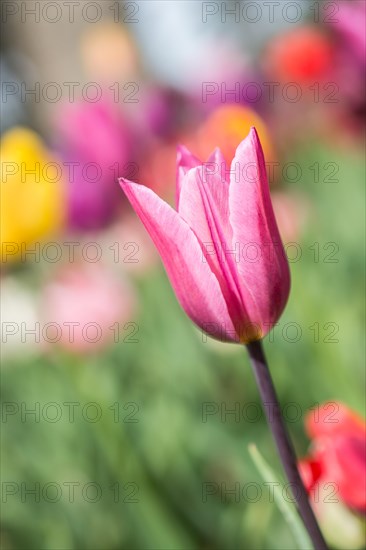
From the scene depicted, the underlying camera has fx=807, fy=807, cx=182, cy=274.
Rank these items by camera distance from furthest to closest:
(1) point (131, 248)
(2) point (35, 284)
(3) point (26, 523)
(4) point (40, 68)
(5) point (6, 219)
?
(4) point (40, 68), (1) point (131, 248), (2) point (35, 284), (5) point (6, 219), (3) point (26, 523)

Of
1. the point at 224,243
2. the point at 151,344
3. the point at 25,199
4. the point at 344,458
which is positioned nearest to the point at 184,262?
the point at 224,243

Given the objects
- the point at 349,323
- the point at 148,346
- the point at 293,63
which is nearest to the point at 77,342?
the point at 148,346

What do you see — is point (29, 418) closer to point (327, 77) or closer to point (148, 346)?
point (148, 346)

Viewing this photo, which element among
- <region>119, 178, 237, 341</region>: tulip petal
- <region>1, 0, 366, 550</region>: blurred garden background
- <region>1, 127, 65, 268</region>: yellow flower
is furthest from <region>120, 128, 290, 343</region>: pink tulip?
<region>1, 127, 65, 268</region>: yellow flower

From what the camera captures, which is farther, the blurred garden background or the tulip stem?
the blurred garden background

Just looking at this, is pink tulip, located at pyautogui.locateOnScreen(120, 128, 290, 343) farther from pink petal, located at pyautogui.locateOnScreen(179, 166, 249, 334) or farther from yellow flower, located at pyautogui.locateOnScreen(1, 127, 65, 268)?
yellow flower, located at pyautogui.locateOnScreen(1, 127, 65, 268)

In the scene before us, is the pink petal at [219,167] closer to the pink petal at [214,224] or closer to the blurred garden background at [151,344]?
the pink petal at [214,224]

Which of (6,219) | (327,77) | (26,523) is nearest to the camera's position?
(26,523)
